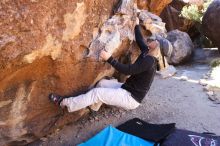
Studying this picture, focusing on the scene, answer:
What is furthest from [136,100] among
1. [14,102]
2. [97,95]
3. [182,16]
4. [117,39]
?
[182,16]

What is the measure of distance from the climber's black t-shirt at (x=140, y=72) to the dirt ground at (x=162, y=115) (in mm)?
732

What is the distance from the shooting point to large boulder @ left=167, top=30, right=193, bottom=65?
33.9 feet

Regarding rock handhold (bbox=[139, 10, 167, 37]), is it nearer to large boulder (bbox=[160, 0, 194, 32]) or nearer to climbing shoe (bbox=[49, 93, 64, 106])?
climbing shoe (bbox=[49, 93, 64, 106])

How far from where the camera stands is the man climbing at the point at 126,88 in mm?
5098

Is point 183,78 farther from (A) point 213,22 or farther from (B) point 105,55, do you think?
(B) point 105,55

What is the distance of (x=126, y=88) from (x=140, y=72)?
39 cm

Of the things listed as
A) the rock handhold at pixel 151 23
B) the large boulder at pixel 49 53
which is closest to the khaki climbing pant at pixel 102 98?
the large boulder at pixel 49 53

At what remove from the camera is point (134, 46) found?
6371 millimetres

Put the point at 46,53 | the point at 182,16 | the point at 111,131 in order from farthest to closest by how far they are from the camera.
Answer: the point at 182,16 < the point at 111,131 < the point at 46,53

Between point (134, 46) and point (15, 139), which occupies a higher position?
point (134, 46)

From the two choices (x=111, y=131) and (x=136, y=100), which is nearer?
(x=111, y=131)

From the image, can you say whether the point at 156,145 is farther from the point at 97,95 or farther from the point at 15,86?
the point at 15,86

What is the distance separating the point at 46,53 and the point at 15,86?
65 cm

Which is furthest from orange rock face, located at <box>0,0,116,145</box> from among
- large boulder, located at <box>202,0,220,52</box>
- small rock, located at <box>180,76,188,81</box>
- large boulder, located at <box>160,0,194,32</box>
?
large boulder, located at <box>160,0,194,32</box>
